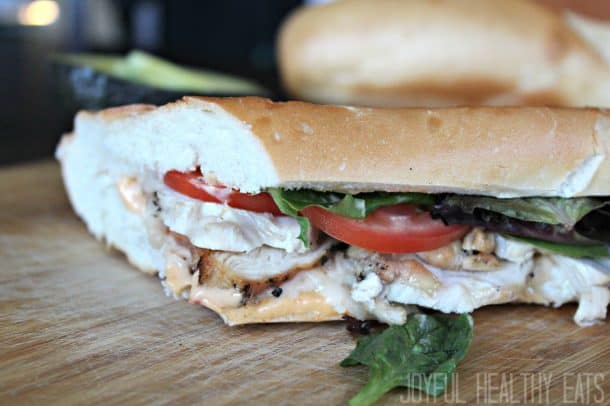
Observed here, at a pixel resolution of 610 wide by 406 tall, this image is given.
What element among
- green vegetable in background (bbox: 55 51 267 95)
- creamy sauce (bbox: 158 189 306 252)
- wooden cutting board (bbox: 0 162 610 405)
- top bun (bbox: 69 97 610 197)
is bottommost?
wooden cutting board (bbox: 0 162 610 405)

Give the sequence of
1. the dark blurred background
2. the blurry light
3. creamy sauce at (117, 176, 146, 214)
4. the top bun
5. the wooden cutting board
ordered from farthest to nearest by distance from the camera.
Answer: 1. the blurry light
2. the dark blurred background
3. creamy sauce at (117, 176, 146, 214)
4. the top bun
5. the wooden cutting board

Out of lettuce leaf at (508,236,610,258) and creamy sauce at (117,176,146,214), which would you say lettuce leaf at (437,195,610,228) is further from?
creamy sauce at (117,176,146,214)

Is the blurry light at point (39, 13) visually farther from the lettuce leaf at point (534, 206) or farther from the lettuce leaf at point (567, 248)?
the lettuce leaf at point (567, 248)

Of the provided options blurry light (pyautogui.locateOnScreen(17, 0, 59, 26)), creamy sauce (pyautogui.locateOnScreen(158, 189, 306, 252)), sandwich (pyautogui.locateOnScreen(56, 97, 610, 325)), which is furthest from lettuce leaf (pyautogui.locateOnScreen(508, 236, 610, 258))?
blurry light (pyautogui.locateOnScreen(17, 0, 59, 26))

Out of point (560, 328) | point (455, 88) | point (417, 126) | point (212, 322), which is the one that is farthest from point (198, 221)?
point (455, 88)

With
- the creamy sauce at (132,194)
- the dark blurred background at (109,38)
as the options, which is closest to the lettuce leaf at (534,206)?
the creamy sauce at (132,194)

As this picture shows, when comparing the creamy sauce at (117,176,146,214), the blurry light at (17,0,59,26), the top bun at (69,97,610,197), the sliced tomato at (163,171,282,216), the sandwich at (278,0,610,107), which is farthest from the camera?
the blurry light at (17,0,59,26)
